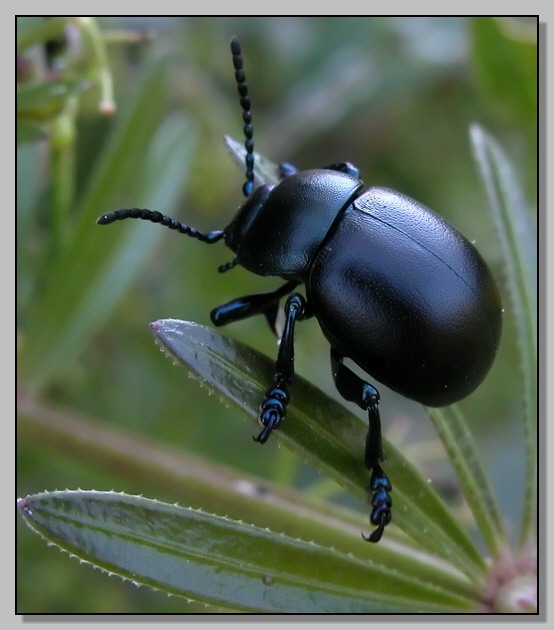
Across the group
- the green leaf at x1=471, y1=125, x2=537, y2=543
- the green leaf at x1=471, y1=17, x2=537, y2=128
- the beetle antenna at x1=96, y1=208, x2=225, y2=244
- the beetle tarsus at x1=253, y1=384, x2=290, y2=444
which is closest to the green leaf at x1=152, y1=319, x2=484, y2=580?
the beetle tarsus at x1=253, y1=384, x2=290, y2=444

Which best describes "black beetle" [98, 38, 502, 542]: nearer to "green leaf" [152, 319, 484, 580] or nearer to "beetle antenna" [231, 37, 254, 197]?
"green leaf" [152, 319, 484, 580]

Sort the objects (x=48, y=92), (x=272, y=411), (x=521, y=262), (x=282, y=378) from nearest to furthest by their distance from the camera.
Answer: (x=272, y=411) → (x=282, y=378) → (x=48, y=92) → (x=521, y=262)

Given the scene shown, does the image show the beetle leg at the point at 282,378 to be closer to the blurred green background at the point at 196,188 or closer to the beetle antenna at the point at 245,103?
the blurred green background at the point at 196,188

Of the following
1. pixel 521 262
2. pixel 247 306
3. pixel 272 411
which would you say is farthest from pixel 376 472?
pixel 521 262

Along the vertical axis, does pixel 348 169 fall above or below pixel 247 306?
above

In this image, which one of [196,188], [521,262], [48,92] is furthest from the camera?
[196,188]

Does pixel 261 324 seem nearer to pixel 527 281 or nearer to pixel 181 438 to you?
pixel 181 438

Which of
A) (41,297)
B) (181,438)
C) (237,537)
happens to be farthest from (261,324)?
(237,537)

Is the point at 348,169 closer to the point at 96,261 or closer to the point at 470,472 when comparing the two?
the point at 96,261
